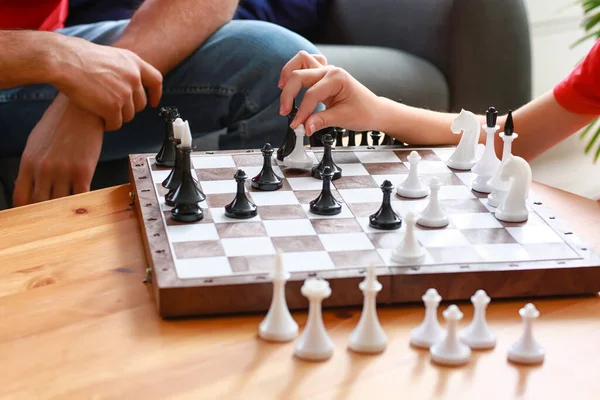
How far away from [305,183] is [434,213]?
27 cm

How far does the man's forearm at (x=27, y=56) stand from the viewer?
1817 millimetres

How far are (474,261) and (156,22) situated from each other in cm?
→ 123

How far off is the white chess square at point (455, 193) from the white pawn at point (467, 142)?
10cm

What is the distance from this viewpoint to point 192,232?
1192 mm

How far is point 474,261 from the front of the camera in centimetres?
111

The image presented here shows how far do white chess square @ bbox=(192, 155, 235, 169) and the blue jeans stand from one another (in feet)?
1.97

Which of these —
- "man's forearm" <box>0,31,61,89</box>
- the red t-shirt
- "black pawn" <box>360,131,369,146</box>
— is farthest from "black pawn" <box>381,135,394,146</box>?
the red t-shirt

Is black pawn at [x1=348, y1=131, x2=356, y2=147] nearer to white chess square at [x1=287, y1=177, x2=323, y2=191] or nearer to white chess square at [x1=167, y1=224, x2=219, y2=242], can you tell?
white chess square at [x1=287, y1=177, x2=323, y2=191]

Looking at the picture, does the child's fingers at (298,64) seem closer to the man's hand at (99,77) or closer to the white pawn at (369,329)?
the man's hand at (99,77)

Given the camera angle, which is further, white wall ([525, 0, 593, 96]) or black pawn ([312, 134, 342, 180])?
white wall ([525, 0, 593, 96])

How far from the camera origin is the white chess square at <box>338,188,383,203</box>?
1349mm

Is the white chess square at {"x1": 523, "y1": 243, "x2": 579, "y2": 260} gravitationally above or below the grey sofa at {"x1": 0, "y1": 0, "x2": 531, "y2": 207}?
above

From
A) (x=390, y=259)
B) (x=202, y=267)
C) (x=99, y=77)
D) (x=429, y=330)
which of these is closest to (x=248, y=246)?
(x=202, y=267)

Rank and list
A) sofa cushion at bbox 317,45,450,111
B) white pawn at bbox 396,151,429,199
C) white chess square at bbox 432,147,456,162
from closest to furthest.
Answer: white pawn at bbox 396,151,429,199 < white chess square at bbox 432,147,456,162 < sofa cushion at bbox 317,45,450,111
